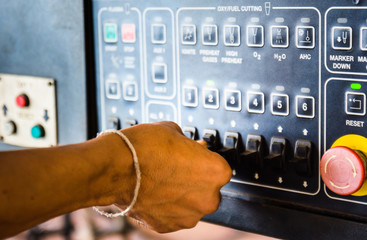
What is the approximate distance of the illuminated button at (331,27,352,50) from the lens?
0.79 m

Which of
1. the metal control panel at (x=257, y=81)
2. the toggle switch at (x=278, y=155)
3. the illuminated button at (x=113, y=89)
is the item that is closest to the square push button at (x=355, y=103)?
the metal control panel at (x=257, y=81)

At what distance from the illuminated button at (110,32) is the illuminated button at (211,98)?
23 centimetres

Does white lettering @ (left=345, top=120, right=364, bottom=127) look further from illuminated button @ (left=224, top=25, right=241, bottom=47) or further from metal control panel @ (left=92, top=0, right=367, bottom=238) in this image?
illuminated button @ (left=224, top=25, right=241, bottom=47)

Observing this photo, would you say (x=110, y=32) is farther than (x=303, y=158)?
Yes

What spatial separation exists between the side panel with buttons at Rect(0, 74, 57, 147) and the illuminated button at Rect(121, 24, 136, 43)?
0.21m

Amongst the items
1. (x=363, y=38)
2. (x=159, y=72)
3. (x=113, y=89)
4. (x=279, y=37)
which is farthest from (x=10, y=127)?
(x=363, y=38)

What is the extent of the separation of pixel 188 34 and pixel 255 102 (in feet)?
0.55

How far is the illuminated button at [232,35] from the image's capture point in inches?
35.0

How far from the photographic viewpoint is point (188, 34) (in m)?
0.95

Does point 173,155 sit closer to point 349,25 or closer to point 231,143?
point 231,143

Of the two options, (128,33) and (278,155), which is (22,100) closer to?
(128,33)

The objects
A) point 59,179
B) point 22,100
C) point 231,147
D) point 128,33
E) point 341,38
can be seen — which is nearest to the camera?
point 59,179

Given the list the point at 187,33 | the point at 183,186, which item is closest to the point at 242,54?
the point at 187,33

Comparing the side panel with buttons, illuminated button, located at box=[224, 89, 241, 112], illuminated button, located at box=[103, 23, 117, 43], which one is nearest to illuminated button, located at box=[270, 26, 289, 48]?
illuminated button, located at box=[224, 89, 241, 112]
